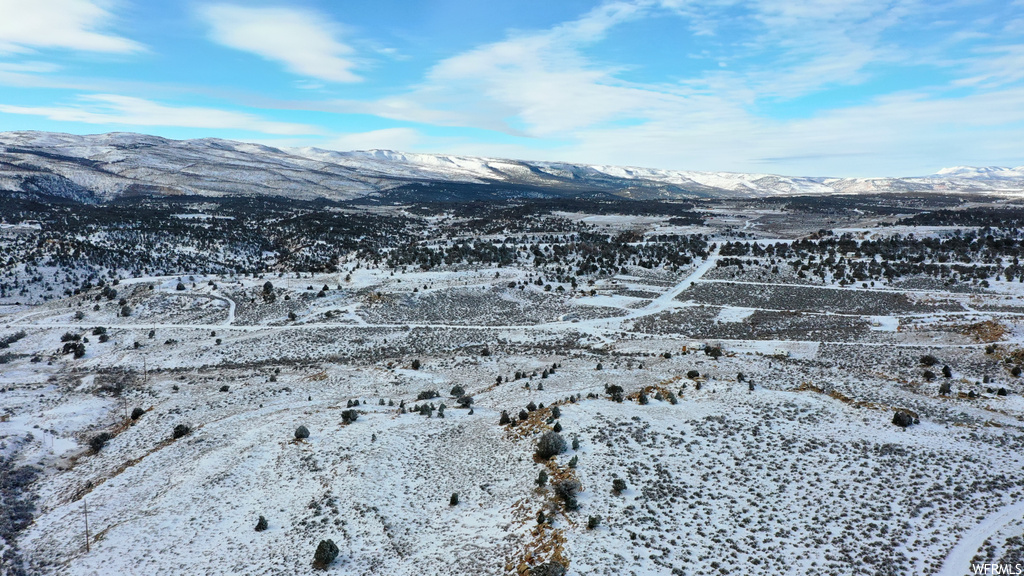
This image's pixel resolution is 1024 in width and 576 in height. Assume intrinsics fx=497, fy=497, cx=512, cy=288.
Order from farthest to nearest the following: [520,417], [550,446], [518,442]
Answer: [520,417] → [518,442] → [550,446]

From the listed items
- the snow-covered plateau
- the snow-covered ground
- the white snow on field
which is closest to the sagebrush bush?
the snow-covered plateau

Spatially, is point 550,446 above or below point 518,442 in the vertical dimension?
above

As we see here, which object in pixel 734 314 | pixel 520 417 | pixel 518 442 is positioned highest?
pixel 734 314

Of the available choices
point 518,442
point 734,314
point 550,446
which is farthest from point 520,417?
point 734,314

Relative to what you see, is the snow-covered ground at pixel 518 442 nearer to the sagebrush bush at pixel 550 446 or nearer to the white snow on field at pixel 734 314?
the sagebrush bush at pixel 550 446

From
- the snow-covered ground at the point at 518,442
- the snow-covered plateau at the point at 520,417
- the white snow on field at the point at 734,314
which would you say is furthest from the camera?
the white snow on field at the point at 734,314

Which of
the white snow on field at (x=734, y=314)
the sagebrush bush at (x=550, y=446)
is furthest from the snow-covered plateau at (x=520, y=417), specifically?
the white snow on field at (x=734, y=314)

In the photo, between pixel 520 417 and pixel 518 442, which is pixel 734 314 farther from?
pixel 518 442

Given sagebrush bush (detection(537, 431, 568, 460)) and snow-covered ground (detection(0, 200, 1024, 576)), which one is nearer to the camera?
snow-covered ground (detection(0, 200, 1024, 576))

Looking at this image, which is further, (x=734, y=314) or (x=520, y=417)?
(x=734, y=314)

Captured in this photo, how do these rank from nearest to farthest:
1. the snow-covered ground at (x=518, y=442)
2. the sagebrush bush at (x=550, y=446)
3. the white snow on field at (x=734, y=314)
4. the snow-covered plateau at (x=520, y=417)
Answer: the snow-covered ground at (x=518, y=442)
the snow-covered plateau at (x=520, y=417)
the sagebrush bush at (x=550, y=446)
the white snow on field at (x=734, y=314)

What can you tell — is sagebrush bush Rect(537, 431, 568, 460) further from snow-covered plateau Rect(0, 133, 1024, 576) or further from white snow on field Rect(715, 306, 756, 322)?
white snow on field Rect(715, 306, 756, 322)
